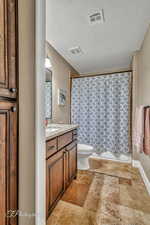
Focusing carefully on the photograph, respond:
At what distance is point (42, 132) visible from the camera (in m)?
0.90

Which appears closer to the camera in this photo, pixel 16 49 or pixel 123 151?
pixel 16 49

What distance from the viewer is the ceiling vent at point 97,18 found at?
59.1 inches

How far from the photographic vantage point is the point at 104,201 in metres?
1.51

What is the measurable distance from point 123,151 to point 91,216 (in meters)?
1.67

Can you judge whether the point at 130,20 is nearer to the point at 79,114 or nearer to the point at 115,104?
the point at 115,104

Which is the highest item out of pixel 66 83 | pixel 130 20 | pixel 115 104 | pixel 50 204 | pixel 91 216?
pixel 130 20

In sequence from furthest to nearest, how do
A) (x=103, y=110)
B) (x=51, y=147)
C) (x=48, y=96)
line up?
(x=103, y=110) < (x=48, y=96) < (x=51, y=147)

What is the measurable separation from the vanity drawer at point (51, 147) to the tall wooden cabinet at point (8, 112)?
0.35 meters

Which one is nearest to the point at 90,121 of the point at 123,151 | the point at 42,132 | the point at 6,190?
the point at 123,151

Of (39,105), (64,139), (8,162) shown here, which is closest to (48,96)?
(64,139)

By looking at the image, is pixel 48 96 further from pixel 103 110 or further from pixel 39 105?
pixel 39 105

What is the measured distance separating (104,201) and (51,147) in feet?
3.26

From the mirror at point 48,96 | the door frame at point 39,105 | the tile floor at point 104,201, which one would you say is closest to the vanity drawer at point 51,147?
the door frame at point 39,105

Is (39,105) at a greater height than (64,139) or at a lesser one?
greater
